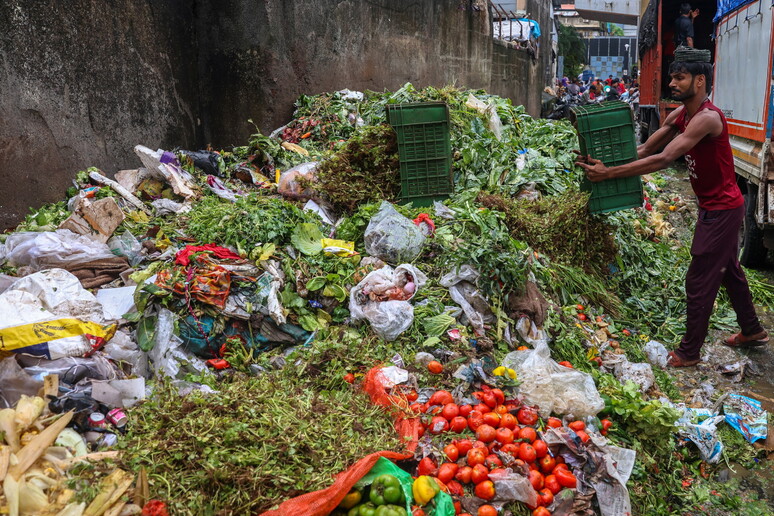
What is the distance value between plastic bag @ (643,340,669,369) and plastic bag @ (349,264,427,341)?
185 cm

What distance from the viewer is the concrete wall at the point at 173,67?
492 cm

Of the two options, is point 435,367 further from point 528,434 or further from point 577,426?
point 577,426

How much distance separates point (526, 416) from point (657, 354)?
189 centimetres

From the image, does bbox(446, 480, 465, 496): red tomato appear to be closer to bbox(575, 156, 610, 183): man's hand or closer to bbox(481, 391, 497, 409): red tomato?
bbox(481, 391, 497, 409): red tomato

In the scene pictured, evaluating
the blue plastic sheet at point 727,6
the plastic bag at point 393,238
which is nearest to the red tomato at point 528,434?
the plastic bag at point 393,238

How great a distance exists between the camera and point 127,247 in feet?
14.4

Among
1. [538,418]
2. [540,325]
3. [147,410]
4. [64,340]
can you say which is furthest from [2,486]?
[540,325]

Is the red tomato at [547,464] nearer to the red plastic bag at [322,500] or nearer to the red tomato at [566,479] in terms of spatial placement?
the red tomato at [566,479]

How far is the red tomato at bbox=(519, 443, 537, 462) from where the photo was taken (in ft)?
9.22

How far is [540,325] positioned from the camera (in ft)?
12.9

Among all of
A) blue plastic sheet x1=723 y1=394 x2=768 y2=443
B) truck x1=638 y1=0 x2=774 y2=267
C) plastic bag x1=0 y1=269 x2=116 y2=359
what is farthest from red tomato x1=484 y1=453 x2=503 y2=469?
truck x1=638 y1=0 x2=774 y2=267

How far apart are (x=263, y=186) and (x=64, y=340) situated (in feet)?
10.2

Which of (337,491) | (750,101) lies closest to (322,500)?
(337,491)

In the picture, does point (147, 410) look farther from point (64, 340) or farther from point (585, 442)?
point (585, 442)
